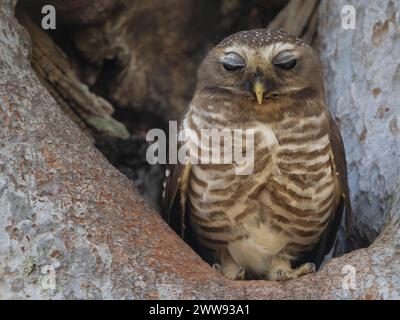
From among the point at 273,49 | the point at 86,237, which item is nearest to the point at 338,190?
the point at 273,49

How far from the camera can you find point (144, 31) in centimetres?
489

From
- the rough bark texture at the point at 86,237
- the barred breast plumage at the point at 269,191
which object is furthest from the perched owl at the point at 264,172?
the rough bark texture at the point at 86,237

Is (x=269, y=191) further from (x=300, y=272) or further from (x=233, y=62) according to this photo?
(x=233, y=62)

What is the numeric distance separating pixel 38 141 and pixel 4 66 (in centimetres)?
42

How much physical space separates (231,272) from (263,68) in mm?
967

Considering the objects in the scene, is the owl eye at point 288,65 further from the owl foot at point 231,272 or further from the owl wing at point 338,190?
the owl foot at point 231,272

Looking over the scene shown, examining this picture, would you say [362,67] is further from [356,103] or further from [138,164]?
[138,164]

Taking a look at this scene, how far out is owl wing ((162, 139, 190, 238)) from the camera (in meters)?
3.80

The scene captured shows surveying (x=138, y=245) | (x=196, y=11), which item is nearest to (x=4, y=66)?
(x=138, y=245)

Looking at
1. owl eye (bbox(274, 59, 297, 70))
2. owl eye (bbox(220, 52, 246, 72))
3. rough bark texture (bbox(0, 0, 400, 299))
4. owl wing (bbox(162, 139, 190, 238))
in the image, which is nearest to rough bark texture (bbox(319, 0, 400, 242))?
rough bark texture (bbox(0, 0, 400, 299))

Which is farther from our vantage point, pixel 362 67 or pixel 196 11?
pixel 196 11

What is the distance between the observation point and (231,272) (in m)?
3.95

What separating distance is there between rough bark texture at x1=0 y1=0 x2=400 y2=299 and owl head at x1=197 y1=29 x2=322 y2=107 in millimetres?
685

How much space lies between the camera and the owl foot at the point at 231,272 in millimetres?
3744
